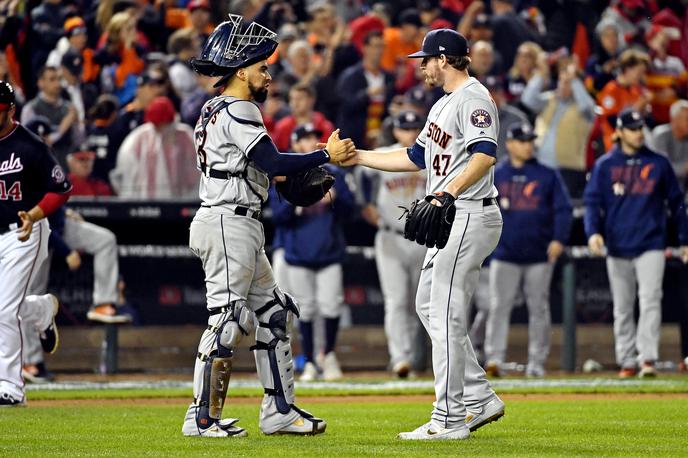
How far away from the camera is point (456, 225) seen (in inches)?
289

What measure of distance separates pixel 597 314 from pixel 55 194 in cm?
664

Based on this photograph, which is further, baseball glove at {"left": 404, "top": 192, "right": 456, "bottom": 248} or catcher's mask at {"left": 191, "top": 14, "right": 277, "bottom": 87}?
catcher's mask at {"left": 191, "top": 14, "right": 277, "bottom": 87}

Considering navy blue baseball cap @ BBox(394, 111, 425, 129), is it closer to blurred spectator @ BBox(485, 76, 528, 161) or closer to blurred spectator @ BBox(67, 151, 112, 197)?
Answer: blurred spectator @ BBox(485, 76, 528, 161)

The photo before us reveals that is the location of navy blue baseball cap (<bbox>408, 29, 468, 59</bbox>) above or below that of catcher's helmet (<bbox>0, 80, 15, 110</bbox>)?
above

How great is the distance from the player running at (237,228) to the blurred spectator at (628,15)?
12.1 metres

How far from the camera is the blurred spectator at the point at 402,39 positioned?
17.5 meters

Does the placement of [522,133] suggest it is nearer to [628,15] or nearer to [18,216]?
[18,216]

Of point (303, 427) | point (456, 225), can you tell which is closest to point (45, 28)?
point (303, 427)

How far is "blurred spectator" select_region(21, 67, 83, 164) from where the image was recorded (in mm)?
14398

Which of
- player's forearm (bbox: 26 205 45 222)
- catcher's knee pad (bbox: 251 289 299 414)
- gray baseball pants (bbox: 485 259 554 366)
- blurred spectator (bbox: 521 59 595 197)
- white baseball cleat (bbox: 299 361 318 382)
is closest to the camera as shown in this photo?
catcher's knee pad (bbox: 251 289 299 414)

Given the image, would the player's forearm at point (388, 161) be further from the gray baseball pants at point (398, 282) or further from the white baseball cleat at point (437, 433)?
the gray baseball pants at point (398, 282)

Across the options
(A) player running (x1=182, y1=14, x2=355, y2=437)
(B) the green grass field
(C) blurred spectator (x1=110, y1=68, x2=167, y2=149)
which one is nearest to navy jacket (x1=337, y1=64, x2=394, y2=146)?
(C) blurred spectator (x1=110, y1=68, x2=167, y2=149)

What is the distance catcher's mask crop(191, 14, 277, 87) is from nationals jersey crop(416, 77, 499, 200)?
101 centimetres

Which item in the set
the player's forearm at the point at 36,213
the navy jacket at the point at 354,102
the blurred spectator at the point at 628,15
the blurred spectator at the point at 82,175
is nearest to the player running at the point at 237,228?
the player's forearm at the point at 36,213
